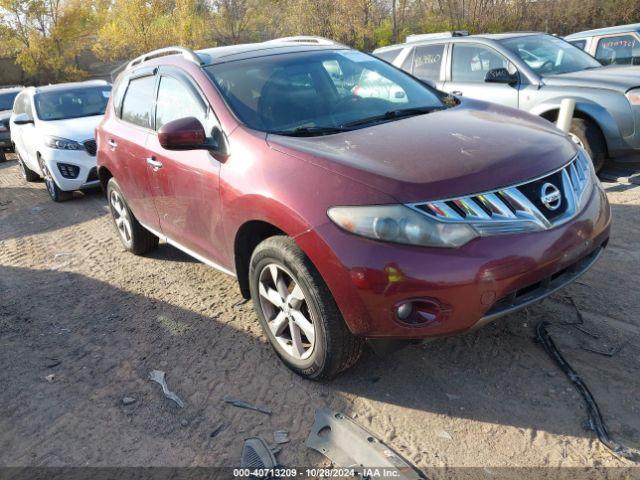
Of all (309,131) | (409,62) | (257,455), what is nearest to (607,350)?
(257,455)

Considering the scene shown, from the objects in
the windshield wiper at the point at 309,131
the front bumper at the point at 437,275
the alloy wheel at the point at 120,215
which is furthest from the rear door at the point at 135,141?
the front bumper at the point at 437,275

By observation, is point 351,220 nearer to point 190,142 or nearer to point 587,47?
point 190,142

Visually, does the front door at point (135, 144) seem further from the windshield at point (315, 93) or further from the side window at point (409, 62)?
the side window at point (409, 62)

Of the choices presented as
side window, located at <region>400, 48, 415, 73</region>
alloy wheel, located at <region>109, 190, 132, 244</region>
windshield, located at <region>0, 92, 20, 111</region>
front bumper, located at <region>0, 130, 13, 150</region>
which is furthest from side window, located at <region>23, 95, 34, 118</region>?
windshield, located at <region>0, 92, 20, 111</region>

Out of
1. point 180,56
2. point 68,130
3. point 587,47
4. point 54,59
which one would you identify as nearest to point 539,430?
point 180,56

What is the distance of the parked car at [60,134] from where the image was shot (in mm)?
8031

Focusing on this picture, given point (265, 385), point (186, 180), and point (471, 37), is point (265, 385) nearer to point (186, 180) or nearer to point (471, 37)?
point (186, 180)

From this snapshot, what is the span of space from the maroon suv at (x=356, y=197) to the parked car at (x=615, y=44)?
257 inches

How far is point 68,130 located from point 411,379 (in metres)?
7.20

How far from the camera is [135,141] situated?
14.5ft

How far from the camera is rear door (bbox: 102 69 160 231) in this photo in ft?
14.2

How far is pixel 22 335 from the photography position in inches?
159

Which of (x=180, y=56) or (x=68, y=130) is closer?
(x=180, y=56)

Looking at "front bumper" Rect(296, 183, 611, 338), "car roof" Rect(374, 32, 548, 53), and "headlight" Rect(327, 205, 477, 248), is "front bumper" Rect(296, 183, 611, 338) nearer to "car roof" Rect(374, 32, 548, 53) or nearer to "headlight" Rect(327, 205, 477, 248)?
"headlight" Rect(327, 205, 477, 248)
